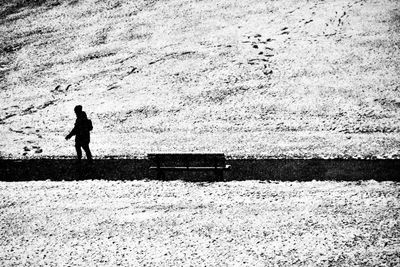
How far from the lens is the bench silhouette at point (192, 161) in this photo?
34.2 ft

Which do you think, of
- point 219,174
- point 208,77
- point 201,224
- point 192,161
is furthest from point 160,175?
point 208,77

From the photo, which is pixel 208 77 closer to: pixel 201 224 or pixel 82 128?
pixel 82 128

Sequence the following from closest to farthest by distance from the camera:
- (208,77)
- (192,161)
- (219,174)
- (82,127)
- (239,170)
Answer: (219,174) → (192,161) → (239,170) → (82,127) → (208,77)

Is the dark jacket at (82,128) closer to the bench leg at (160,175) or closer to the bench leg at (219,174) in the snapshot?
the bench leg at (160,175)

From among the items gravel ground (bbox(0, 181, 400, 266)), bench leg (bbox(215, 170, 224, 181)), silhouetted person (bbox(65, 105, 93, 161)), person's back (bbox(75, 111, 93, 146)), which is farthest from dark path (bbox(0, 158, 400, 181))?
person's back (bbox(75, 111, 93, 146))

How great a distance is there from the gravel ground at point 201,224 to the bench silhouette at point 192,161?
469 mm

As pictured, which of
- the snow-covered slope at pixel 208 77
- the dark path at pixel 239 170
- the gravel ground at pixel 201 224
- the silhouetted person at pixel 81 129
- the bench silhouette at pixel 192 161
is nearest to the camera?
the gravel ground at pixel 201 224

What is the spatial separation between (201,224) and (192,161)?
2752 mm

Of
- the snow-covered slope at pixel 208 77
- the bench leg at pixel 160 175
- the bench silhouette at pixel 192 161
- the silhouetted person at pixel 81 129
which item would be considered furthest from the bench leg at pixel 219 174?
the silhouetted person at pixel 81 129

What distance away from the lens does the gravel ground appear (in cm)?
720

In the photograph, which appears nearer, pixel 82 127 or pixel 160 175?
pixel 160 175

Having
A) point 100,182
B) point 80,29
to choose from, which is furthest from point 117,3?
point 100,182

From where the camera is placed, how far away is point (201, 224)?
830 cm

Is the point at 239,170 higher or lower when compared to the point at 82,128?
lower
